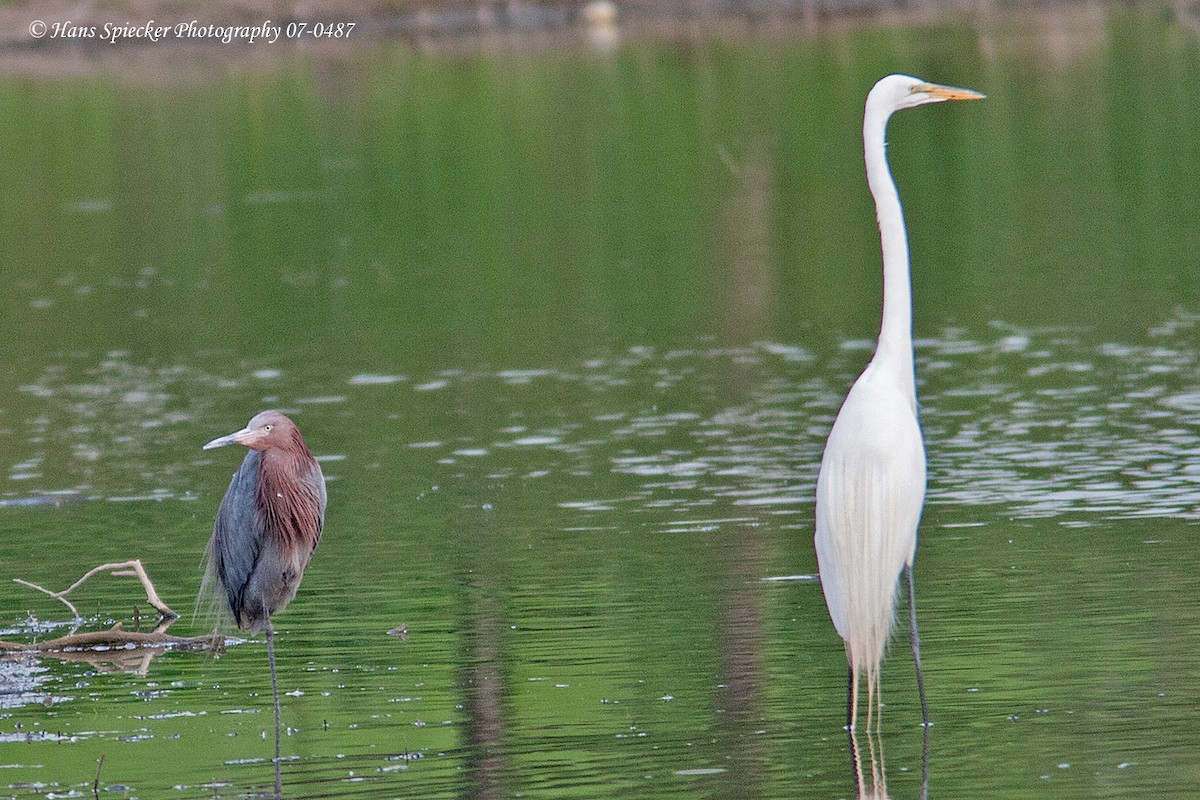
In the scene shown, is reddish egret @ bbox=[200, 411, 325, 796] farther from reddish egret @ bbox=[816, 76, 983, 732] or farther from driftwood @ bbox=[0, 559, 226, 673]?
reddish egret @ bbox=[816, 76, 983, 732]

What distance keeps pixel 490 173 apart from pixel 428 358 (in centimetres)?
1645

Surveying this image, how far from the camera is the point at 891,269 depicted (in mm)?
8070

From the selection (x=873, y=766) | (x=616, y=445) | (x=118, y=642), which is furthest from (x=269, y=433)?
(x=616, y=445)

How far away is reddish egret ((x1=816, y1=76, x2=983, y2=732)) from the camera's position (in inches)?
308

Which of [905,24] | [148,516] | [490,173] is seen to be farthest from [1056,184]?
[905,24]

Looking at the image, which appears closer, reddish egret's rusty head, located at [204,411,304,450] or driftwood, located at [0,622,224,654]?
reddish egret's rusty head, located at [204,411,304,450]

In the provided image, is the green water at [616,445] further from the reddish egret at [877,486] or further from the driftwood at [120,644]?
the reddish egret at [877,486]

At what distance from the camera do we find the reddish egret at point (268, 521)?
9102 mm

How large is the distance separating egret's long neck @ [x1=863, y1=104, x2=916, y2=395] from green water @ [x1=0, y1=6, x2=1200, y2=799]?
1366 mm

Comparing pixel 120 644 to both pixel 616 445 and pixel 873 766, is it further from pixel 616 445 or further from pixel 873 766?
pixel 616 445
